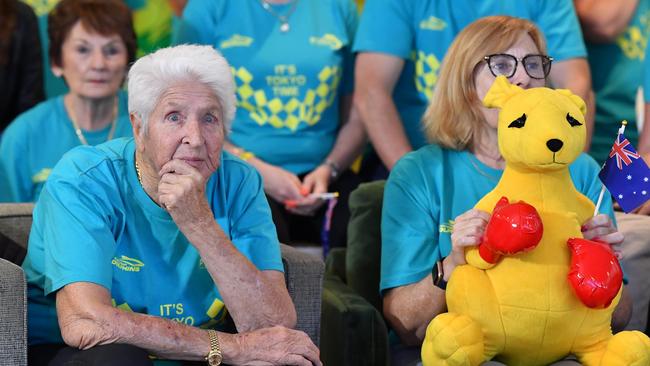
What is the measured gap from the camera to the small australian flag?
2.46 m

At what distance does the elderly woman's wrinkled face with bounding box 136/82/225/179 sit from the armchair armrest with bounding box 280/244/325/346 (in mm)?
325

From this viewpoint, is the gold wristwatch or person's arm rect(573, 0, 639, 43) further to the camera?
person's arm rect(573, 0, 639, 43)

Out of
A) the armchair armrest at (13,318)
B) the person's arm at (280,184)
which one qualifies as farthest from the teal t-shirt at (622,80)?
the armchair armrest at (13,318)

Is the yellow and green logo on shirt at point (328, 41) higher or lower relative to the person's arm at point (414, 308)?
higher

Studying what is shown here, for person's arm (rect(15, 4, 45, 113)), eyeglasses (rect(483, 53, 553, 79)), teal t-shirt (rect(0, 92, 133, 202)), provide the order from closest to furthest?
eyeglasses (rect(483, 53, 553, 79))
teal t-shirt (rect(0, 92, 133, 202))
person's arm (rect(15, 4, 45, 113))

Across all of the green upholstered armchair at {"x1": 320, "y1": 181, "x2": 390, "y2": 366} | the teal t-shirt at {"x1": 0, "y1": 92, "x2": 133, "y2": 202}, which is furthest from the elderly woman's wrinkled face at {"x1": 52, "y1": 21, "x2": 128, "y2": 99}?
the green upholstered armchair at {"x1": 320, "y1": 181, "x2": 390, "y2": 366}

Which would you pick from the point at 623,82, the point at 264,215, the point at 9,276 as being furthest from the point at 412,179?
the point at 623,82

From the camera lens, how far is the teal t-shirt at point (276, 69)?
374 cm

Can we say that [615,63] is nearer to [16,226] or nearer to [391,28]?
[391,28]

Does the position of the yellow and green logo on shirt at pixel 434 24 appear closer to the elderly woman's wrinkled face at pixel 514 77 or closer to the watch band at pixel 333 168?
the watch band at pixel 333 168

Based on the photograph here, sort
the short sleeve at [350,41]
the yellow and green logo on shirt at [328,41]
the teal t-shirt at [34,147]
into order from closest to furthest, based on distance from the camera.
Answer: the teal t-shirt at [34,147] < the yellow and green logo on shirt at [328,41] < the short sleeve at [350,41]

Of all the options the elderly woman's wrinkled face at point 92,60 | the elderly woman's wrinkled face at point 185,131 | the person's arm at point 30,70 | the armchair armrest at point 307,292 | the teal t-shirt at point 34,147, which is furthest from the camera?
the person's arm at point 30,70

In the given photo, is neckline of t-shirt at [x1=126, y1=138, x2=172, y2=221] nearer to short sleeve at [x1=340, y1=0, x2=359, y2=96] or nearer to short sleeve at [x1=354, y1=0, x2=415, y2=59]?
short sleeve at [x1=354, y1=0, x2=415, y2=59]

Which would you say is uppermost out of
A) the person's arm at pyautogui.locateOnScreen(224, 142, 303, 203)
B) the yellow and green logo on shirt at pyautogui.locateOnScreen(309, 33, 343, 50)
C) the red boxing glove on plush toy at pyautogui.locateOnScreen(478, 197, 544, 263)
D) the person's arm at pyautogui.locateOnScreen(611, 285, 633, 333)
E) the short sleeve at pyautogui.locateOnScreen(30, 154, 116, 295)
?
the red boxing glove on plush toy at pyautogui.locateOnScreen(478, 197, 544, 263)
